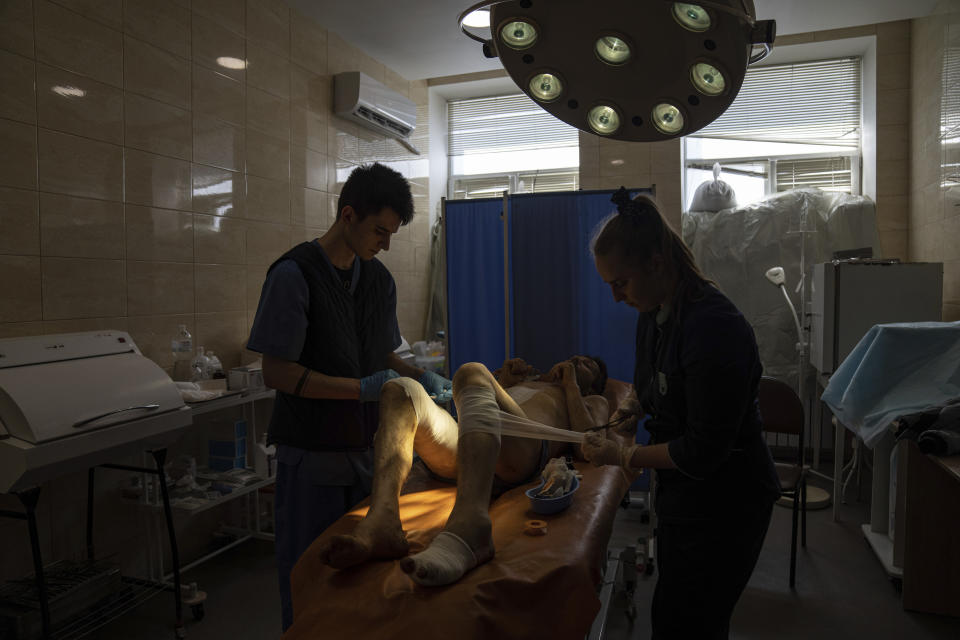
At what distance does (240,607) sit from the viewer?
2721mm

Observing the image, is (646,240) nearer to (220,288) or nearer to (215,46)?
(220,288)

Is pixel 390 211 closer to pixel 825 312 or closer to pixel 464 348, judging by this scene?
pixel 464 348

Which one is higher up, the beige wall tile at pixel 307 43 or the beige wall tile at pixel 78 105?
the beige wall tile at pixel 307 43

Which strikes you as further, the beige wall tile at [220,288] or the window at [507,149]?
the window at [507,149]

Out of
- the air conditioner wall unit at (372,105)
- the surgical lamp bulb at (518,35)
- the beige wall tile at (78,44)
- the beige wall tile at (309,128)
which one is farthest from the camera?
the air conditioner wall unit at (372,105)

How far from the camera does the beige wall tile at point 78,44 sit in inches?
97.2

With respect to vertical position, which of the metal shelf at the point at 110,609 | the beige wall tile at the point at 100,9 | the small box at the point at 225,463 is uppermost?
the beige wall tile at the point at 100,9

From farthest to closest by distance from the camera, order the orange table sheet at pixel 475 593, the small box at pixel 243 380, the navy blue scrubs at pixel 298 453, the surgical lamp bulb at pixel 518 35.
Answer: the small box at pixel 243 380 → the navy blue scrubs at pixel 298 453 → the orange table sheet at pixel 475 593 → the surgical lamp bulb at pixel 518 35

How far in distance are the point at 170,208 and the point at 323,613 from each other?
2.44m

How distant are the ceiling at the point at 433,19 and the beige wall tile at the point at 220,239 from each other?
1.52 metres

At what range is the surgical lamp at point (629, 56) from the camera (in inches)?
33.9

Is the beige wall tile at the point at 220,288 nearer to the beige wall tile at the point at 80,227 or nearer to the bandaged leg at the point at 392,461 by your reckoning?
the beige wall tile at the point at 80,227

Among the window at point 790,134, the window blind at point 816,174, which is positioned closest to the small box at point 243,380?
the window at point 790,134

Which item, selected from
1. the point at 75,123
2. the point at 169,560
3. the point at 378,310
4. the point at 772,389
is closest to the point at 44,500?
the point at 169,560
